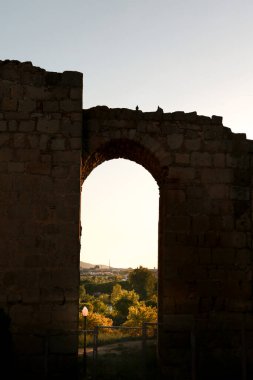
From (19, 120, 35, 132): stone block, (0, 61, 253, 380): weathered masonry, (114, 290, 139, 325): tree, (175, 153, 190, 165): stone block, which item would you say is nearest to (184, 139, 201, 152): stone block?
(0, 61, 253, 380): weathered masonry

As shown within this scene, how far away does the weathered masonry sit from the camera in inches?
288

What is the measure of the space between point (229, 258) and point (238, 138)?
2318 mm

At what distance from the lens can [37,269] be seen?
7375mm

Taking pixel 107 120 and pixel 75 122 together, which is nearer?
pixel 75 122

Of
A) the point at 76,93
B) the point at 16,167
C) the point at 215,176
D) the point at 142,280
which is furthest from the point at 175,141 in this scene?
the point at 142,280

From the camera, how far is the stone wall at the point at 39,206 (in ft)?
23.8

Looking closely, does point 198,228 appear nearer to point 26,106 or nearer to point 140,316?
point 26,106

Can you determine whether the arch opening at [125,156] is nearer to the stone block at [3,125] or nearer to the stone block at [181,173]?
the stone block at [181,173]

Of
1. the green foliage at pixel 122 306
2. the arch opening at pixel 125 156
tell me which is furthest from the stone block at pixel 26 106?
the green foliage at pixel 122 306

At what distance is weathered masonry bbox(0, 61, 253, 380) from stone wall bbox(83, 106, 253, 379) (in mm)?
19

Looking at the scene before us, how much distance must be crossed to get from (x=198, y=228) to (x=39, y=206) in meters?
2.94

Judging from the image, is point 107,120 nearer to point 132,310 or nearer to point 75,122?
point 75,122

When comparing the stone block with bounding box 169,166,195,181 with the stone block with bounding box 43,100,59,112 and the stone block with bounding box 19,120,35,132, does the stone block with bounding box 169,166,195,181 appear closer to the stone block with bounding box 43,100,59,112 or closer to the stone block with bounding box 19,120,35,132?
the stone block with bounding box 43,100,59,112

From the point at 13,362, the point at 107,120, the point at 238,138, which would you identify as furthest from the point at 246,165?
the point at 13,362
